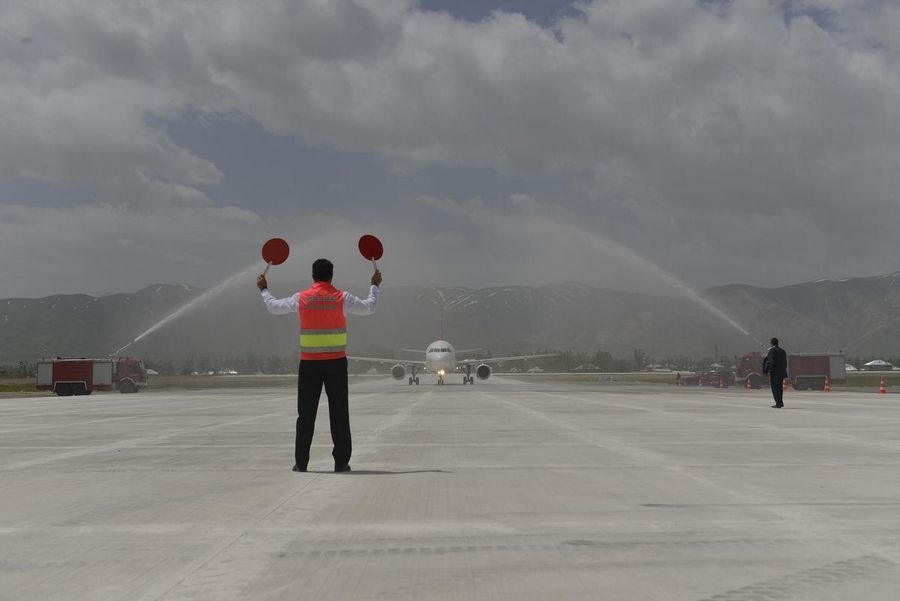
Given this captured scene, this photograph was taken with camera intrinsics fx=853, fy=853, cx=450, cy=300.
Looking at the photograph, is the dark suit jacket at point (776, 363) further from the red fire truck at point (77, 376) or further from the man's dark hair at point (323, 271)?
the red fire truck at point (77, 376)

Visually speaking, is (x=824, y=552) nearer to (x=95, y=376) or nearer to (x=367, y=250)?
(x=367, y=250)

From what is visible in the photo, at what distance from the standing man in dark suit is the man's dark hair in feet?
49.1

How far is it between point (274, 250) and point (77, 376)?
41.6 metres

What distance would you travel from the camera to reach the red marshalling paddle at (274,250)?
365 inches

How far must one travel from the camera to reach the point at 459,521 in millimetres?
5418

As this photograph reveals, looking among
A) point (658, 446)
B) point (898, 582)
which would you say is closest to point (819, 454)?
point (658, 446)

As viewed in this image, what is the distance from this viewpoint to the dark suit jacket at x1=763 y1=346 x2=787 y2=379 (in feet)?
69.9

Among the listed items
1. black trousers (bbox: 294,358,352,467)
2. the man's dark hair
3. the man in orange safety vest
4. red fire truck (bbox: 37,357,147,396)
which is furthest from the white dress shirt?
red fire truck (bbox: 37,357,147,396)

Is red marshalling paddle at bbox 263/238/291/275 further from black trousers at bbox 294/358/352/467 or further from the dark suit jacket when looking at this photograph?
the dark suit jacket

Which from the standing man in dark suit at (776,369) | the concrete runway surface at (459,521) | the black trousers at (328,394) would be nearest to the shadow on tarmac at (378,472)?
the concrete runway surface at (459,521)

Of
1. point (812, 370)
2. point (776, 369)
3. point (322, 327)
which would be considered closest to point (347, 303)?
point (322, 327)

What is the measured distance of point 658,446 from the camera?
10.4m

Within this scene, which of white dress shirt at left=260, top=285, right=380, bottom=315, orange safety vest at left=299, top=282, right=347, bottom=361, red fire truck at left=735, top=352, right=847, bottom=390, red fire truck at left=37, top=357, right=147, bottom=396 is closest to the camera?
orange safety vest at left=299, top=282, right=347, bottom=361

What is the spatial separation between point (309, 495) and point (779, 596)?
3.92 metres
